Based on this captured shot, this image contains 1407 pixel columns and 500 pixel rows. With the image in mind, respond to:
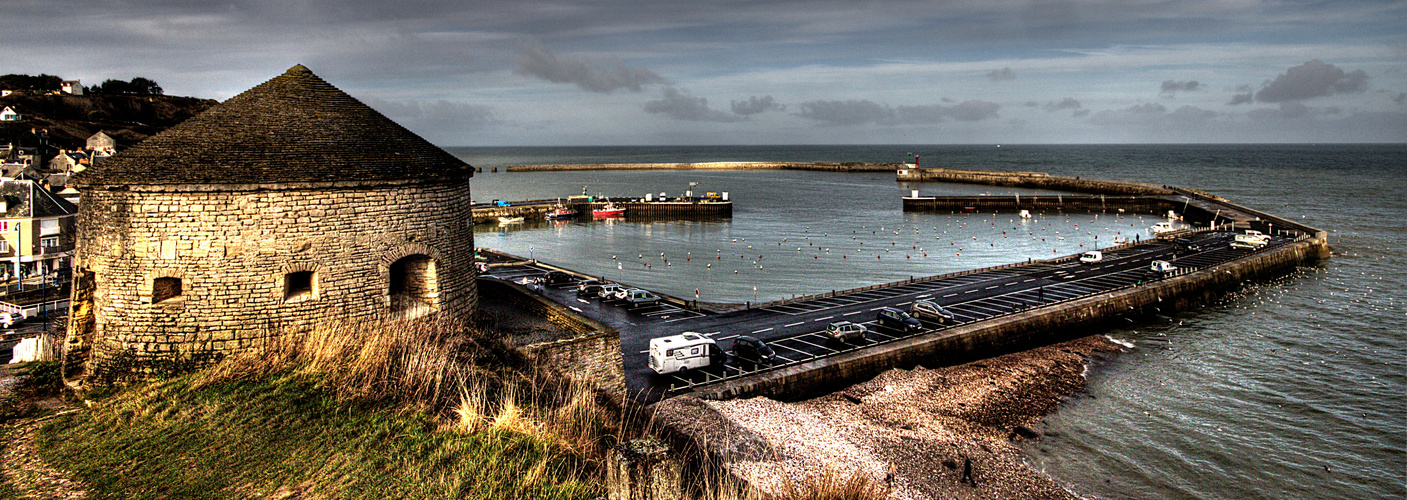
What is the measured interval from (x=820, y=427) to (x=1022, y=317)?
1336 centimetres

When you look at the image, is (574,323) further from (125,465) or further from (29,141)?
(29,141)

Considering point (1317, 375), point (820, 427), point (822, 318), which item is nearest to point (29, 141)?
point (822, 318)

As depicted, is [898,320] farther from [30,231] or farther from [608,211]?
[608,211]

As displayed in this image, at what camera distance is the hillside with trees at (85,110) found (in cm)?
8888

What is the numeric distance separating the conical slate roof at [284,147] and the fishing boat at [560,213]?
218ft

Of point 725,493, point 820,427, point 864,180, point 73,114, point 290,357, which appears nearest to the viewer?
point 725,493

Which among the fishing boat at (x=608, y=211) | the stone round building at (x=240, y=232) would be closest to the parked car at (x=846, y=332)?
the stone round building at (x=240, y=232)

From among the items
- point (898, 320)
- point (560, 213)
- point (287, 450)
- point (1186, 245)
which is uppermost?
point (560, 213)

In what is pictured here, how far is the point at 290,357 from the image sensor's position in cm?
1352

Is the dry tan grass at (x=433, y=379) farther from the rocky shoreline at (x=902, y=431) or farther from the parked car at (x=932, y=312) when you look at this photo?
the parked car at (x=932, y=312)

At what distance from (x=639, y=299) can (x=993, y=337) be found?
14.4m

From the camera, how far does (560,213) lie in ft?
272

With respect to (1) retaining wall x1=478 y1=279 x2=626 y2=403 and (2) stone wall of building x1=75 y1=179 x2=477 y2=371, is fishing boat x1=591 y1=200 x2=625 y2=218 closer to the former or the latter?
(1) retaining wall x1=478 y1=279 x2=626 y2=403

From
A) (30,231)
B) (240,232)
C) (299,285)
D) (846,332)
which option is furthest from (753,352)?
(30,231)
